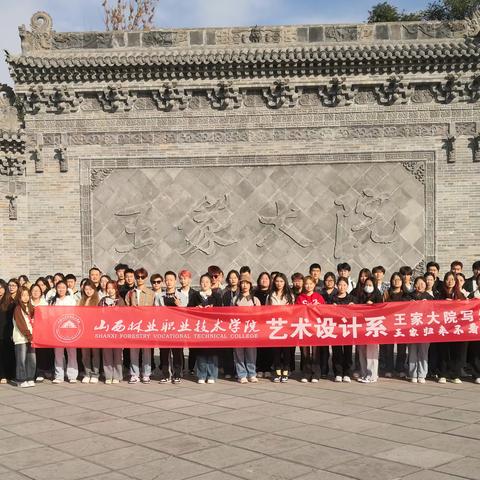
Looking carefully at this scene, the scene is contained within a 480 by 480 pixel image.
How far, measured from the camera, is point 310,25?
15.9 meters

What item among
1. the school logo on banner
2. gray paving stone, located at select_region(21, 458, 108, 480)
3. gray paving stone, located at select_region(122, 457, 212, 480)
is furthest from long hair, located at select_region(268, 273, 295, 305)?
gray paving stone, located at select_region(21, 458, 108, 480)

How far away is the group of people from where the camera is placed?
870cm

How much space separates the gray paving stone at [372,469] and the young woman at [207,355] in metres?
3.85

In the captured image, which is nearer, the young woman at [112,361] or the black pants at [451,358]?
the black pants at [451,358]

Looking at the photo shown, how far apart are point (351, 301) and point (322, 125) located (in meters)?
7.48

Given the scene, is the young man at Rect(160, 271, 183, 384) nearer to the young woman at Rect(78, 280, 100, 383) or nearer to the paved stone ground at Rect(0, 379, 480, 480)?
the paved stone ground at Rect(0, 379, 480, 480)

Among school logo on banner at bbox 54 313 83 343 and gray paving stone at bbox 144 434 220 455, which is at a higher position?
school logo on banner at bbox 54 313 83 343

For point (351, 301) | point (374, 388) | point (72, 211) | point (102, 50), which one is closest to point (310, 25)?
point (102, 50)

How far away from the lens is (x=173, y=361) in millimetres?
8844

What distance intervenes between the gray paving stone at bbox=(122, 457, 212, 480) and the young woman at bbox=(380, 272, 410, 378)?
465cm

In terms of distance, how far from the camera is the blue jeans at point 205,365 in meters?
8.69

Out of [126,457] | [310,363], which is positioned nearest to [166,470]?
[126,457]

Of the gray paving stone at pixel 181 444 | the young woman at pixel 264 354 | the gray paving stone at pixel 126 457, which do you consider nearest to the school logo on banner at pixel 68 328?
the young woman at pixel 264 354

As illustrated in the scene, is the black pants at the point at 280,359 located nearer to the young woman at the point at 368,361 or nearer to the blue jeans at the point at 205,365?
the blue jeans at the point at 205,365
